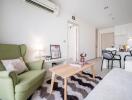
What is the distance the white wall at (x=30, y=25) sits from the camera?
7.73 ft

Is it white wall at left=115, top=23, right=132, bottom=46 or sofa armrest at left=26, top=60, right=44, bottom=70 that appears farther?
white wall at left=115, top=23, right=132, bottom=46

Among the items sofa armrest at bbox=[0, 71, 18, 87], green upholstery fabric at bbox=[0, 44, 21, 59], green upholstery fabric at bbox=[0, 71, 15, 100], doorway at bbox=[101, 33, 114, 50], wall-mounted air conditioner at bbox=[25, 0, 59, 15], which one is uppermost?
wall-mounted air conditioner at bbox=[25, 0, 59, 15]

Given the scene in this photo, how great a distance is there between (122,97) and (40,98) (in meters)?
1.48

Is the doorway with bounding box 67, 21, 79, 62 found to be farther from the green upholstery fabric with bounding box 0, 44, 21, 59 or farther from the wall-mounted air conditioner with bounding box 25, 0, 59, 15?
the green upholstery fabric with bounding box 0, 44, 21, 59

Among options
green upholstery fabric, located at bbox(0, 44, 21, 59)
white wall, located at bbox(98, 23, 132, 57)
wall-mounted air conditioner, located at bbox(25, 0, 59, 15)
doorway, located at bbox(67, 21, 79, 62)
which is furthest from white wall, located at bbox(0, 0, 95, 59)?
white wall, located at bbox(98, 23, 132, 57)

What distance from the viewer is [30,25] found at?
285cm

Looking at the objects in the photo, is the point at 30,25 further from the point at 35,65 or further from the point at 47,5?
the point at 35,65

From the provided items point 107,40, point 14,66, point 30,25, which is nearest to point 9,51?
point 14,66

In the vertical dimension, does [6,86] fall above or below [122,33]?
below

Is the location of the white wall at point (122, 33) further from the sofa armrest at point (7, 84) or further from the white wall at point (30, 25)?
the sofa armrest at point (7, 84)

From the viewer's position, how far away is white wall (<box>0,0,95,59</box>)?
92.8 inches

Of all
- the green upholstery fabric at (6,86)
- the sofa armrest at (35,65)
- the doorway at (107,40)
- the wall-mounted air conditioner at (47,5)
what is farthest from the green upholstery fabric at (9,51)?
the doorway at (107,40)

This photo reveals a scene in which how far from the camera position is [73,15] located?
470 cm

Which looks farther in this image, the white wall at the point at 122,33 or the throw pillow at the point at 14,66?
the white wall at the point at 122,33
